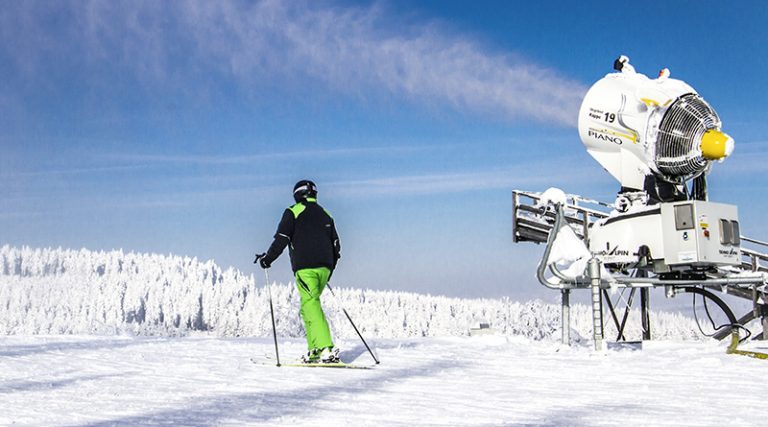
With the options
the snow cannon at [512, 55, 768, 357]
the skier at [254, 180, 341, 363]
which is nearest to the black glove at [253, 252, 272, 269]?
the skier at [254, 180, 341, 363]

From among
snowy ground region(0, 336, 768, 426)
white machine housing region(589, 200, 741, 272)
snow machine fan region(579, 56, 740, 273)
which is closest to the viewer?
snowy ground region(0, 336, 768, 426)

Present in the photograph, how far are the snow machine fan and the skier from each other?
481cm

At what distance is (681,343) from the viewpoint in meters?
12.2

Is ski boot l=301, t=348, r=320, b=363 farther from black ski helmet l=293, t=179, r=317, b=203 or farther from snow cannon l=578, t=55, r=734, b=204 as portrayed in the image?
snow cannon l=578, t=55, r=734, b=204

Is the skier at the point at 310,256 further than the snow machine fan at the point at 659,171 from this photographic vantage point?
No

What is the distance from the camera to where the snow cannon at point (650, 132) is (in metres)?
11.2

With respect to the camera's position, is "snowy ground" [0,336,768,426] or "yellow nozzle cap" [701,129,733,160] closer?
"snowy ground" [0,336,768,426]

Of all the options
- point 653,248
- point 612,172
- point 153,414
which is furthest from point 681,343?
point 153,414

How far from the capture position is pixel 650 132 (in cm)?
1149

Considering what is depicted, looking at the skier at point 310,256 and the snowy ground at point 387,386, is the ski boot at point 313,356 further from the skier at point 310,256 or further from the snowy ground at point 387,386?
the snowy ground at point 387,386

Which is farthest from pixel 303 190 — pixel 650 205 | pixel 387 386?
pixel 650 205

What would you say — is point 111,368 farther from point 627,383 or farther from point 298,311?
point 627,383

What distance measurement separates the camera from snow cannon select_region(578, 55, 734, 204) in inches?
441

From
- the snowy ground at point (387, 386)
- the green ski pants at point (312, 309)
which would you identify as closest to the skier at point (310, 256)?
the green ski pants at point (312, 309)
